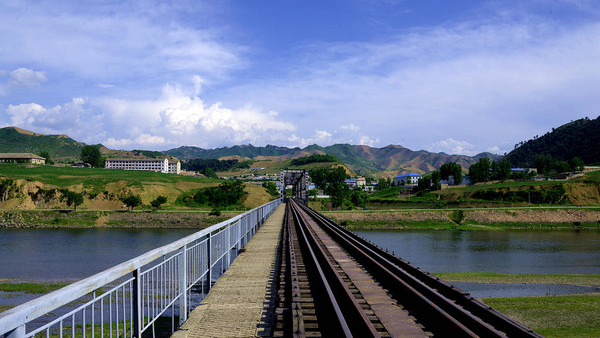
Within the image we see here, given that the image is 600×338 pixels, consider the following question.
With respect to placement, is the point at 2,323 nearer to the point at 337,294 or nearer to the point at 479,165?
the point at 337,294

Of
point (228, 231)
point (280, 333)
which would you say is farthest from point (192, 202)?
point (280, 333)

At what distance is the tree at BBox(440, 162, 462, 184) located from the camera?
12793cm

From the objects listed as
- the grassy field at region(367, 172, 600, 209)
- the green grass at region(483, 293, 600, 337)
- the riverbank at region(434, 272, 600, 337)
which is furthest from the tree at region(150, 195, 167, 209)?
the riverbank at region(434, 272, 600, 337)

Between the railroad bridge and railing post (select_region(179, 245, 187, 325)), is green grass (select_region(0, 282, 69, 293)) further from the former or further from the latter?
railing post (select_region(179, 245, 187, 325))

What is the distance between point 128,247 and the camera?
136 feet

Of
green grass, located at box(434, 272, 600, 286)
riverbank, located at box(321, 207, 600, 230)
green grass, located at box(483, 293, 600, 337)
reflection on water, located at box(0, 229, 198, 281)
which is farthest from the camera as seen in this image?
riverbank, located at box(321, 207, 600, 230)

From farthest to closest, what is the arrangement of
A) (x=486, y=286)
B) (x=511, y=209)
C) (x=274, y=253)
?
(x=511, y=209), (x=486, y=286), (x=274, y=253)

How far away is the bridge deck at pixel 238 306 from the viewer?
6229 millimetres

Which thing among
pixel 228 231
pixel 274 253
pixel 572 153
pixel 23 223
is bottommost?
pixel 23 223

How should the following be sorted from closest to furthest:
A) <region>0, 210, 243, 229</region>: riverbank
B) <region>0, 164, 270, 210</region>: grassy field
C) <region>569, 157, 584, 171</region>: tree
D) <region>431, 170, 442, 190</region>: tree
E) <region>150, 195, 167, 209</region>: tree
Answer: <region>0, 210, 243, 229</region>: riverbank, <region>150, 195, 167, 209</region>: tree, <region>0, 164, 270, 210</region>: grassy field, <region>431, 170, 442, 190</region>: tree, <region>569, 157, 584, 171</region>: tree

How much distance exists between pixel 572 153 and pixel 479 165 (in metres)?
88.2

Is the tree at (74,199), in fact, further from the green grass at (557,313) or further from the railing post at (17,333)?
the railing post at (17,333)

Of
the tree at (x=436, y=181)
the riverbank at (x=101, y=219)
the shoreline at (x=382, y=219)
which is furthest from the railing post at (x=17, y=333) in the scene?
the tree at (x=436, y=181)

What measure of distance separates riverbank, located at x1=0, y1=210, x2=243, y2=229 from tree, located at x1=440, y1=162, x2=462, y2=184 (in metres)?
85.4
